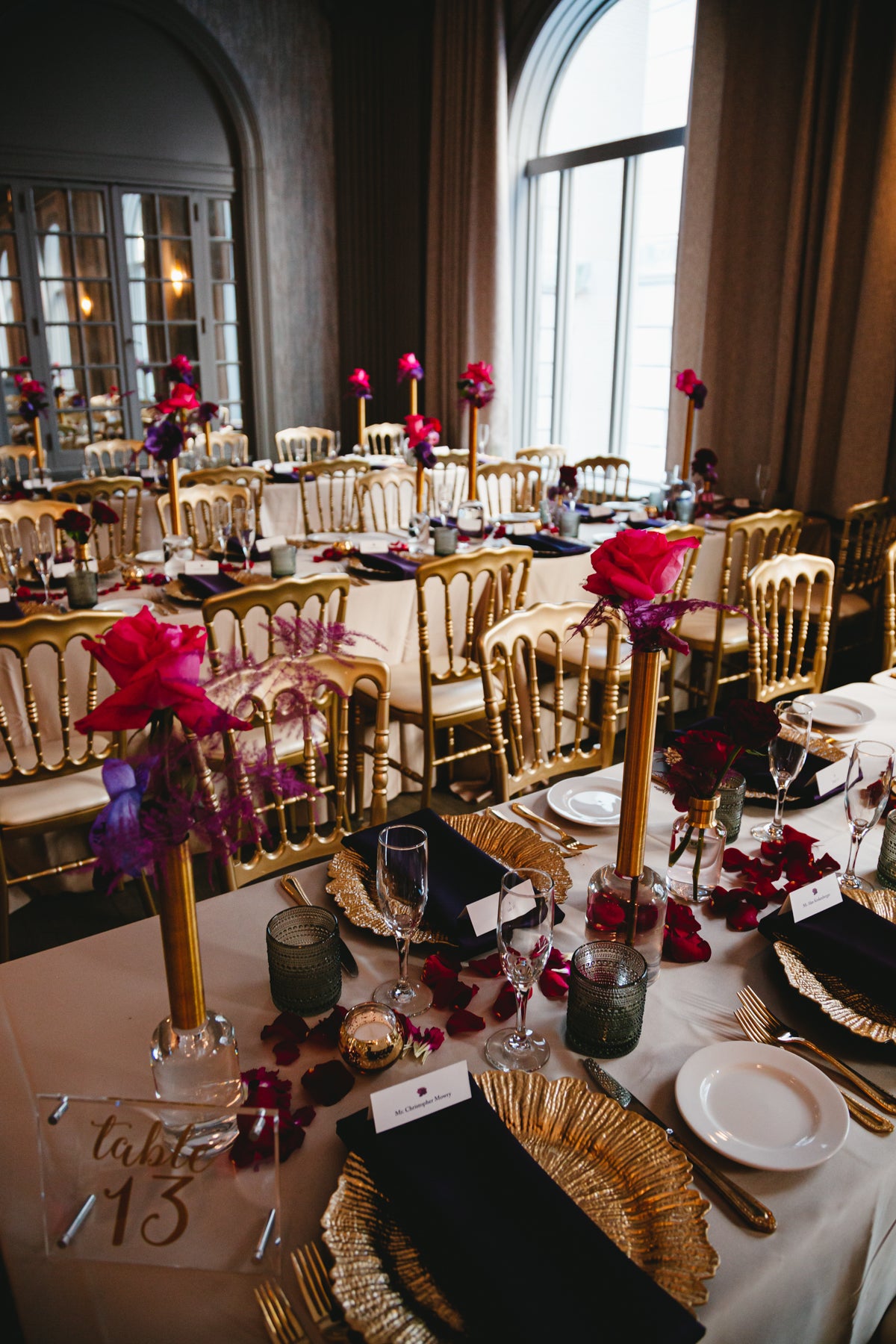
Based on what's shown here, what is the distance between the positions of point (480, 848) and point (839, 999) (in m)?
0.55

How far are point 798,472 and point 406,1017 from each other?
4057mm

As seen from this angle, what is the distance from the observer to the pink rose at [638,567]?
3.67ft

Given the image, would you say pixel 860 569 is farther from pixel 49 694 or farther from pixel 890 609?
pixel 49 694

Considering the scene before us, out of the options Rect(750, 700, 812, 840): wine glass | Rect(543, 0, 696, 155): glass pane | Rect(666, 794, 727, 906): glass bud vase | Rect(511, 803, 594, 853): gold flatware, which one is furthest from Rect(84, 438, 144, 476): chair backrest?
Rect(666, 794, 727, 906): glass bud vase

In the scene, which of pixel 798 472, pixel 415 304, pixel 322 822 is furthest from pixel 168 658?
pixel 415 304

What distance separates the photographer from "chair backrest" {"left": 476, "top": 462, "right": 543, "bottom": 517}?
5.14m

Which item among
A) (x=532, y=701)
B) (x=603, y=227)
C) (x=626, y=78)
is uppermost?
(x=626, y=78)

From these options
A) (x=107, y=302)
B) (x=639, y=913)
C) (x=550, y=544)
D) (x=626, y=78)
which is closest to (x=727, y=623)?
(x=550, y=544)

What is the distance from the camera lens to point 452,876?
1360 mm

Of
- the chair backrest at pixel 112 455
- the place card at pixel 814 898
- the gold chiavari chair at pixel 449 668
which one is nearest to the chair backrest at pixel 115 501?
the chair backrest at pixel 112 455

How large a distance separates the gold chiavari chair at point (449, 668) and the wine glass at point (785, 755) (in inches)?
50.0

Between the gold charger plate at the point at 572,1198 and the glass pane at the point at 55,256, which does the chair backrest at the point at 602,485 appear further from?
the gold charger plate at the point at 572,1198

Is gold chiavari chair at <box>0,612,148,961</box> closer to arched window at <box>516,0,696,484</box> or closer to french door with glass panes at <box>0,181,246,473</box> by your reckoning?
arched window at <box>516,0,696,484</box>

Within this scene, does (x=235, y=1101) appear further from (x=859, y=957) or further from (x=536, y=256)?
(x=536, y=256)
